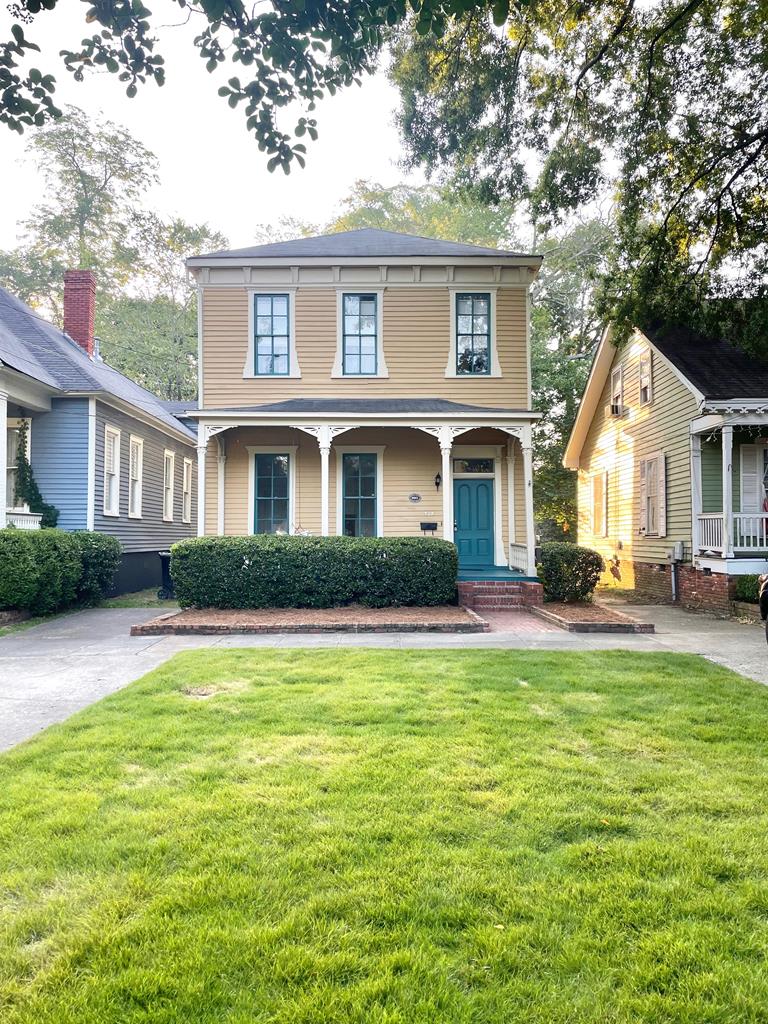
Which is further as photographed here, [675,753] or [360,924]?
[675,753]

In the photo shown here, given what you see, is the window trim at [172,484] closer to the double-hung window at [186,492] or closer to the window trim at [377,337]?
the double-hung window at [186,492]

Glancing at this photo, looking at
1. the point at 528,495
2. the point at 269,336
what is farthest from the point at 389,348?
the point at 528,495

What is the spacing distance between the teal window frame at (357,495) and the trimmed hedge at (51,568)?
5.03 metres

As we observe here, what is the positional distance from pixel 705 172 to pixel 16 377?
13.5m

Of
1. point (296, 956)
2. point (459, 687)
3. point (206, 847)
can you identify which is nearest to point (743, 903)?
point (296, 956)

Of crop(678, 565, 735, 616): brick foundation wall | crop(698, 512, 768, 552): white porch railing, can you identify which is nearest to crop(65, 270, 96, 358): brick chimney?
crop(698, 512, 768, 552): white porch railing

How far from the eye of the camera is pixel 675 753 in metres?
3.96

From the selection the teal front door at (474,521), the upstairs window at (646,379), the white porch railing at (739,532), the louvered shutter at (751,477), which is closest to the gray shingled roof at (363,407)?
the teal front door at (474,521)

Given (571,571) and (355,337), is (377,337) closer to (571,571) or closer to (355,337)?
(355,337)

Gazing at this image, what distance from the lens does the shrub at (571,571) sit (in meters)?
12.1

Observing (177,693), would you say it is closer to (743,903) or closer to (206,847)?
(206,847)

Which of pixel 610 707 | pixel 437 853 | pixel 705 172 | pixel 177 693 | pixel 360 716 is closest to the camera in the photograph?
pixel 437 853

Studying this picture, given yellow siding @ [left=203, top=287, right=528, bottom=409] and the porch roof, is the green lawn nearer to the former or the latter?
the porch roof

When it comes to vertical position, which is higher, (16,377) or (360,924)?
(16,377)
